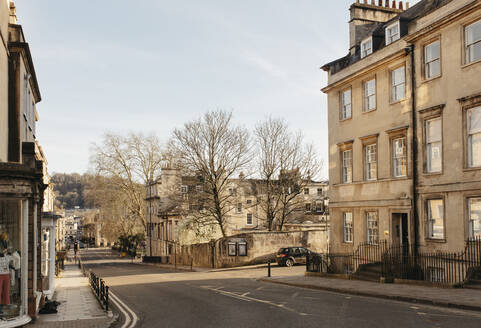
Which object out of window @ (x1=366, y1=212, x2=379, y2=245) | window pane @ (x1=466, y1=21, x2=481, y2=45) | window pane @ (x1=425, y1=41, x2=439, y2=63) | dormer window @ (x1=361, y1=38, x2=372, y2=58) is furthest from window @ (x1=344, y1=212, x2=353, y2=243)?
window pane @ (x1=466, y1=21, x2=481, y2=45)

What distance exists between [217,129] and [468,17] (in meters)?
29.4

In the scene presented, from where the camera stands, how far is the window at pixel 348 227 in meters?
28.8

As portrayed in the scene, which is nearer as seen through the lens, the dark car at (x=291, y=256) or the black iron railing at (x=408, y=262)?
the black iron railing at (x=408, y=262)

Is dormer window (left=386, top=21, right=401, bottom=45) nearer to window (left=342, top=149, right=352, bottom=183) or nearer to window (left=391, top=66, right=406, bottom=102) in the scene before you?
window (left=391, top=66, right=406, bottom=102)

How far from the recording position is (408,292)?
58.8 feet

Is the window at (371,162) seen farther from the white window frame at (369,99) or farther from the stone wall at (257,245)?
the stone wall at (257,245)

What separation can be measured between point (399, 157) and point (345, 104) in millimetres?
5813

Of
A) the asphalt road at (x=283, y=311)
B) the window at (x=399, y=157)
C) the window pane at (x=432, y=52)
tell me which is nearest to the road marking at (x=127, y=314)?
the asphalt road at (x=283, y=311)

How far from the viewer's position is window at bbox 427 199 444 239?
21938 mm

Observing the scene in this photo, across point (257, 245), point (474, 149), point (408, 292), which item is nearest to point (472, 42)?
point (474, 149)

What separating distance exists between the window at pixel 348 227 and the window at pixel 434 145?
713 cm

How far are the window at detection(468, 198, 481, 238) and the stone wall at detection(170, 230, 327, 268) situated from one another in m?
24.9

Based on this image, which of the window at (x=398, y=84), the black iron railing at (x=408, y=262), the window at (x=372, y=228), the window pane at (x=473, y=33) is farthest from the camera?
the window at (x=372, y=228)

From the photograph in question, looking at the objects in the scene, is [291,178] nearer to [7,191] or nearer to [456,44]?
[456,44]
